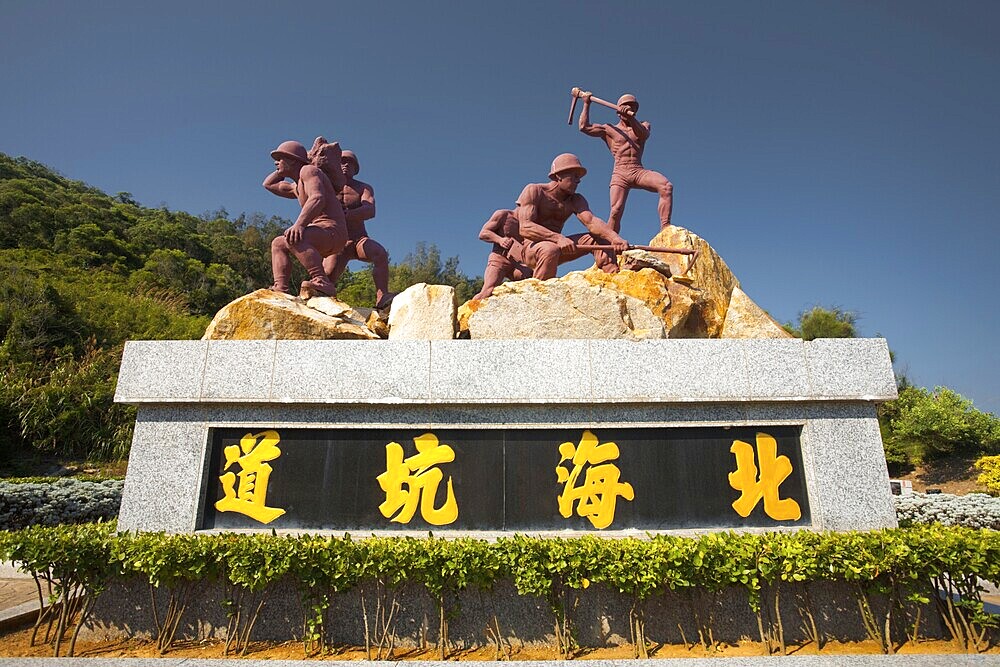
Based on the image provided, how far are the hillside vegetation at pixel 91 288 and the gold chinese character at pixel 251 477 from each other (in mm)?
7811

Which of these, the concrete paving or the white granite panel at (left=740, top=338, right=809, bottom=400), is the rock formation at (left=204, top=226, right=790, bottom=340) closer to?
the white granite panel at (left=740, top=338, right=809, bottom=400)

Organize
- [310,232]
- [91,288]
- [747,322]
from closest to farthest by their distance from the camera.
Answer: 1. [310,232]
2. [747,322]
3. [91,288]

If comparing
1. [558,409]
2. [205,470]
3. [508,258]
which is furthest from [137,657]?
[508,258]

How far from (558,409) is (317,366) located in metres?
1.62

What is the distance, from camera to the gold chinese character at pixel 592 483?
342cm

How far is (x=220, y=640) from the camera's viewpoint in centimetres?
294

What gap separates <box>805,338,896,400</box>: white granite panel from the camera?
3570mm

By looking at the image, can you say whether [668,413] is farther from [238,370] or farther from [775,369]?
[238,370]

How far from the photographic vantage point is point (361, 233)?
7.50m

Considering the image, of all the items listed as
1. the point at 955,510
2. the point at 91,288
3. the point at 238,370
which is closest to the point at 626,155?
the point at 238,370

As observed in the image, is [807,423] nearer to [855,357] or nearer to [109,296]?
[855,357]

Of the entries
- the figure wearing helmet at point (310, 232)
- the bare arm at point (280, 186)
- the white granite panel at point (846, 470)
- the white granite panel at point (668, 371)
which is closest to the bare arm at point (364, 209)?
the bare arm at point (280, 186)

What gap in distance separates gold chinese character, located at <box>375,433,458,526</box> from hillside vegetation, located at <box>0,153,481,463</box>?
857 cm

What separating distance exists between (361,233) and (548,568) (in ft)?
19.0
